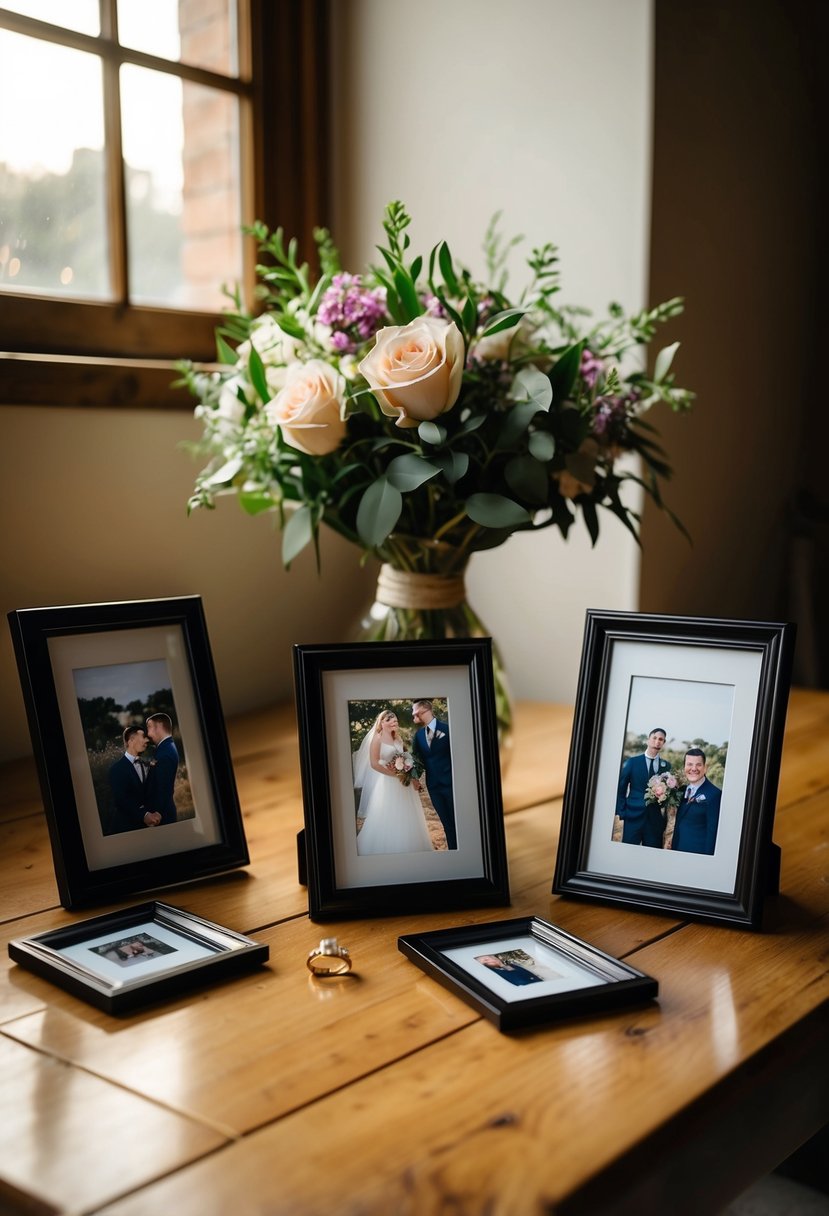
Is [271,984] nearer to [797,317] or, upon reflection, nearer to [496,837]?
[496,837]

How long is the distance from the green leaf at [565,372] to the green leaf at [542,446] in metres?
0.06

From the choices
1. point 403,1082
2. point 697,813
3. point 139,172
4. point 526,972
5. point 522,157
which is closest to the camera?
point 403,1082

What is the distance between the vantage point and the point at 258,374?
107cm

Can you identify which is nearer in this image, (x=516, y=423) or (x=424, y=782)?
(x=424, y=782)

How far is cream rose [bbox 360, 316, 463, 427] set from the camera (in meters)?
0.94

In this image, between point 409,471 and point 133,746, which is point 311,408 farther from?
point 133,746

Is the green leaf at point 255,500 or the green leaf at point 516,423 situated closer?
the green leaf at point 516,423

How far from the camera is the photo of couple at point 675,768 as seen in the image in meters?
0.91

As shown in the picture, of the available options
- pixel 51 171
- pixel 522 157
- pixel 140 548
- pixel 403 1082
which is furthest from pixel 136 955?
pixel 522 157

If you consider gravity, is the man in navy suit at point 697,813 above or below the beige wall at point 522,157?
below

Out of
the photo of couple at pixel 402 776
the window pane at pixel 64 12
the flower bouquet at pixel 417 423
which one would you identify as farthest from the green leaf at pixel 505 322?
the window pane at pixel 64 12

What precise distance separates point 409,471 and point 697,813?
0.38 meters

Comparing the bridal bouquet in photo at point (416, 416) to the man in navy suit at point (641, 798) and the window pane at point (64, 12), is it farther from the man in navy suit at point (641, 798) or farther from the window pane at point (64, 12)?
the window pane at point (64, 12)

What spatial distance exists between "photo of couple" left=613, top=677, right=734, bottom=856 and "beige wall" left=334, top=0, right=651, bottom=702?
0.70 m
